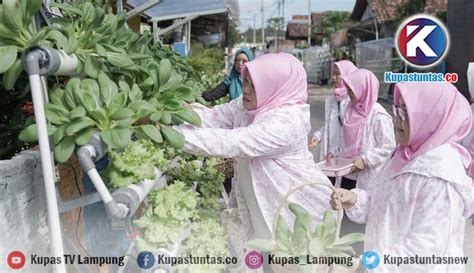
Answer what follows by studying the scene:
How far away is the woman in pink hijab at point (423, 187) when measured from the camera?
5.04 ft

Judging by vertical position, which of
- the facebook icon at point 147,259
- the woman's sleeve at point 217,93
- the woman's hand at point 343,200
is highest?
the woman's sleeve at point 217,93

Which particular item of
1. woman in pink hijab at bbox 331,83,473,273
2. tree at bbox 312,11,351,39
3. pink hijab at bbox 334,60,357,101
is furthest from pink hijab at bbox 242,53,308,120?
tree at bbox 312,11,351,39

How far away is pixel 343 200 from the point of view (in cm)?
183

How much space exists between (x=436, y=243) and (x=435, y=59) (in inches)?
388

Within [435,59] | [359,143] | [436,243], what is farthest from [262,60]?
[435,59]

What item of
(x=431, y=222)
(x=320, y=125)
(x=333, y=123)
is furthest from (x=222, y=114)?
(x=320, y=125)

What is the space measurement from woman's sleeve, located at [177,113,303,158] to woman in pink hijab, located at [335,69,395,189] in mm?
1318

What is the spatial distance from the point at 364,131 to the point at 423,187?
1774 mm

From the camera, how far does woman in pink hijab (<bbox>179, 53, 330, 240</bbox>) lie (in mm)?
1955

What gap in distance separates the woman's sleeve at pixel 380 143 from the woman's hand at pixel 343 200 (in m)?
1.26

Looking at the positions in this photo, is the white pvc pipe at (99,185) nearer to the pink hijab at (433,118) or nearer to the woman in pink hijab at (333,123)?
the pink hijab at (433,118)

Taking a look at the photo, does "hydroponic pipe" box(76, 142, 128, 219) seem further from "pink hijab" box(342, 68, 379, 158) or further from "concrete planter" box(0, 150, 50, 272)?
"pink hijab" box(342, 68, 379, 158)

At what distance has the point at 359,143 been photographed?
132 inches

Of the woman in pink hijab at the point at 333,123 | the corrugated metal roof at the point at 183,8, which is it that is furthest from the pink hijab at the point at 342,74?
the corrugated metal roof at the point at 183,8
